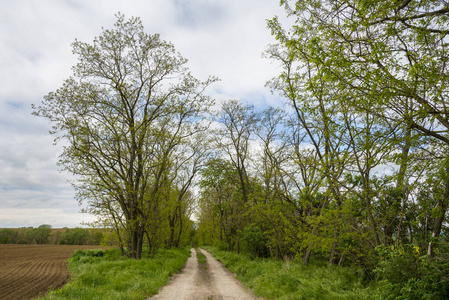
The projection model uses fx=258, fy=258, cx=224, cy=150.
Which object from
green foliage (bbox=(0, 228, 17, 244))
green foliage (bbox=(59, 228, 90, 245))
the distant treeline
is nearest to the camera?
green foliage (bbox=(0, 228, 17, 244))

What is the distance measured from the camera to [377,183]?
10852 mm

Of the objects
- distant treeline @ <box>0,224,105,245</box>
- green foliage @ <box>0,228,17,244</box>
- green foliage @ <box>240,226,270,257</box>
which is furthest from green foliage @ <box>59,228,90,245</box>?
green foliage @ <box>240,226,270,257</box>

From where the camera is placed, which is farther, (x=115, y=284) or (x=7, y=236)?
(x=7, y=236)

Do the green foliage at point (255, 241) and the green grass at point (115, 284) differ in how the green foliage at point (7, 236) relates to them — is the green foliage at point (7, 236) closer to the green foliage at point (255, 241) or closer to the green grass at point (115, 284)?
the green foliage at point (255, 241)

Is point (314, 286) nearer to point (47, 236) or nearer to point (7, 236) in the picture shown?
point (7, 236)

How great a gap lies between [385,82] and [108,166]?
15.6 metres

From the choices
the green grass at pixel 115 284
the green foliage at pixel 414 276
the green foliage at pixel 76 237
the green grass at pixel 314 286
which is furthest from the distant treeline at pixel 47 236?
the green foliage at pixel 414 276

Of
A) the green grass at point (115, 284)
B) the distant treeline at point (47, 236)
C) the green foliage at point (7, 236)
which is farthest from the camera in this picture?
the distant treeline at point (47, 236)

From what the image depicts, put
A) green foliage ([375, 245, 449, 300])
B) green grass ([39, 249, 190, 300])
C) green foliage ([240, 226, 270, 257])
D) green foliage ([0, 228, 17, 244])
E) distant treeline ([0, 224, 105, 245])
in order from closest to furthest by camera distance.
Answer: green foliage ([375, 245, 449, 300]) → green grass ([39, 249, 190, 300]) → green foliage ([240, 226, 270, 257]) → green foliage ([0, 228, 17, 244]) → distant treeline ([0, 224, 105, 245])

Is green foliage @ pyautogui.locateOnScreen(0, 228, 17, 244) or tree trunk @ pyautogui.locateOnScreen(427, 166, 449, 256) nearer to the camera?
tree trunk @ pyautogui.locateOnScreen(427, 166, 449, 256)

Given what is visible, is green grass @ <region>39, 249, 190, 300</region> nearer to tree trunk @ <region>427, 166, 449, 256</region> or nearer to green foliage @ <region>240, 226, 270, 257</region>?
tree trunk @ <region>427, 166, 449, 256</region>

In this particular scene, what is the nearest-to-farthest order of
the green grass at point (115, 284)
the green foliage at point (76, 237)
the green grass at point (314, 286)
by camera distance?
1. the green grass at point (115, 284)
2. the green grass at point (314, 286)
3. the green foliage at point (76, 237)

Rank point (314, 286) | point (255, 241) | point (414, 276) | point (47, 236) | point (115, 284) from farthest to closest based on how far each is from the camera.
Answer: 1. point (47, 236)
2. point (255, 241)
3. point (115, 284)
4. point (314, 286)
5. point (414, 276)

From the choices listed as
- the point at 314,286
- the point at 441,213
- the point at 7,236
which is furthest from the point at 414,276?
the point at 7,236
